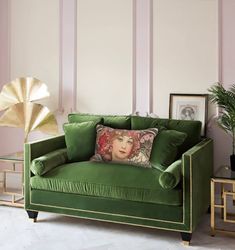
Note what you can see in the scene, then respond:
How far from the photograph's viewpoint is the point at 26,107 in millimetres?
4273

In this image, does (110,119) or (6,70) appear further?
(6,70)

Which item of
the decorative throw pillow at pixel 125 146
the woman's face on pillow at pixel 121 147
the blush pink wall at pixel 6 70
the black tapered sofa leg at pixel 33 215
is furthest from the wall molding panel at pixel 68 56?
the black tapered sofa leg at pixel 33 215

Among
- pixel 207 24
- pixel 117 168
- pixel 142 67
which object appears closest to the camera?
pixel 117 168

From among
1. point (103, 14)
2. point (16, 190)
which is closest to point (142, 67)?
point (103, 14)

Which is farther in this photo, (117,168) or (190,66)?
(190,66)

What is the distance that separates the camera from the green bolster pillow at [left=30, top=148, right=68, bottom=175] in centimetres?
350

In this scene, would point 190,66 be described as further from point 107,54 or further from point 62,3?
point 62,3

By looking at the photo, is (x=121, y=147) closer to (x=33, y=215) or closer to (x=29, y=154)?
(x=29, y=154)

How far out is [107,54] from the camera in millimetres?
A: 4406

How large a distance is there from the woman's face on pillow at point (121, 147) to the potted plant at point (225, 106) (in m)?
0.92

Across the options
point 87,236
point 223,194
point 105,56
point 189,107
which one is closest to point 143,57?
point 105,56

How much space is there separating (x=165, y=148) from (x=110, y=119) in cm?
76

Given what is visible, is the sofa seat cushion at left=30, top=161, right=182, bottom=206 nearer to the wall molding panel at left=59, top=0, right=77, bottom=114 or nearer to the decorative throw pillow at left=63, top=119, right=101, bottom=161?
the decorative throw pillow at left=63, top=119, right=101, bottom=161

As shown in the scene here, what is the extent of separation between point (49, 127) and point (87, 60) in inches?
34.2
